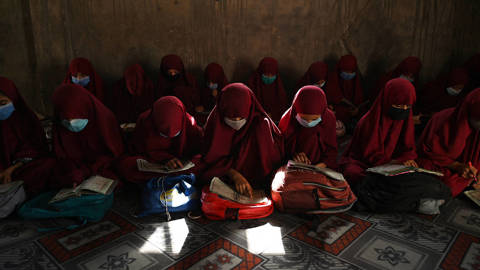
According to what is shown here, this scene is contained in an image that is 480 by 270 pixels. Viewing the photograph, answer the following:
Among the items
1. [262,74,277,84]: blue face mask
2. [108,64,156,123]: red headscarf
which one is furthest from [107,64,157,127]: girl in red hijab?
[262,74,277,84]: blue face mask

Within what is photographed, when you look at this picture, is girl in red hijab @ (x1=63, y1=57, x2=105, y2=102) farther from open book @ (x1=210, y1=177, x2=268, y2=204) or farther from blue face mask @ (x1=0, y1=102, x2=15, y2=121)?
open book @ (x1=210, y1=177, x2=268, y2=204)

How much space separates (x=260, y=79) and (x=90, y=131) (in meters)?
3.07

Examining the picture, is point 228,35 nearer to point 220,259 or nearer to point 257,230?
point 257,230

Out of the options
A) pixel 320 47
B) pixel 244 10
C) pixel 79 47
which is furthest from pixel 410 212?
pixel 79 47

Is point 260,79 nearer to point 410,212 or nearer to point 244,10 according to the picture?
point 244,10

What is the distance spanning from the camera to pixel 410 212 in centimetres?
266

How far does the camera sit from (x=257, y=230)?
242cm

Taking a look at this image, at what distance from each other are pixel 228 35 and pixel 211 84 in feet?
3.24

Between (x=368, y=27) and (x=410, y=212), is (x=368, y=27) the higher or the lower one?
the higher one

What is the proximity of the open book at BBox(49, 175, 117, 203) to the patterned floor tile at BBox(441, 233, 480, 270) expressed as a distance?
2.52 m

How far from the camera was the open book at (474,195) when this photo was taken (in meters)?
2.78

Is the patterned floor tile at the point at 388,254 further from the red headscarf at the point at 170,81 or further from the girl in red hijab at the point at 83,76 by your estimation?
the girl in red hijab at the point at 83,76

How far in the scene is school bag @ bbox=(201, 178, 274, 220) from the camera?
2.49 m

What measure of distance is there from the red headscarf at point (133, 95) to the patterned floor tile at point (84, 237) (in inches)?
102
